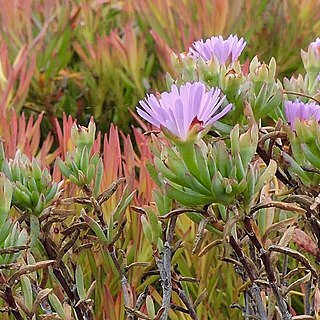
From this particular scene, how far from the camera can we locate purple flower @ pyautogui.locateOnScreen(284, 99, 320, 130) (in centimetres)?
62

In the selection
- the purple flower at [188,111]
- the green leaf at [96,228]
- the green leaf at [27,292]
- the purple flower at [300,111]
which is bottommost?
the green leaf at [27,292]

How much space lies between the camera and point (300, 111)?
2.05ft

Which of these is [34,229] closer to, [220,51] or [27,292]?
[27,292]

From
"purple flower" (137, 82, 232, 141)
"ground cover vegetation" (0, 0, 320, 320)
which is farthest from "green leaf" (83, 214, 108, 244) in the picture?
"purple flower" (137, 82, 232, 141)

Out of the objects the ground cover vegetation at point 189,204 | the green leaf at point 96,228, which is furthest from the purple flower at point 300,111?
the green leaf at point 96,228

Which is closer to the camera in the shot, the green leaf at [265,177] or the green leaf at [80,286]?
the green leaf at [265,177]

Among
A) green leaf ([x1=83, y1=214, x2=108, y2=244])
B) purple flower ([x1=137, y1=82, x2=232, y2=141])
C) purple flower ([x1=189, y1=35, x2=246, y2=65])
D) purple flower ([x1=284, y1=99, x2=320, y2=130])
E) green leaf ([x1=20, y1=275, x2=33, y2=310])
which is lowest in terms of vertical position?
green leaf ([x1=20, y1=275, x2=33, y2=310])

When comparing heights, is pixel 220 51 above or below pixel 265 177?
above

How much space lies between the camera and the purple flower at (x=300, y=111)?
62 cm

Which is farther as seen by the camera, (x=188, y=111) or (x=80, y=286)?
(x=80, y=286)

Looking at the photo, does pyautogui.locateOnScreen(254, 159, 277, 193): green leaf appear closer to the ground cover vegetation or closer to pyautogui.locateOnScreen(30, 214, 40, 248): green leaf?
the ground cover vegetation

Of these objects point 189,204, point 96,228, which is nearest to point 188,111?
point 189,204

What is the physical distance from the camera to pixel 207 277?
938 mm

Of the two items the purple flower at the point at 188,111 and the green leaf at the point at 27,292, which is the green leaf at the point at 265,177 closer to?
the purple flower at the point at 188,111
